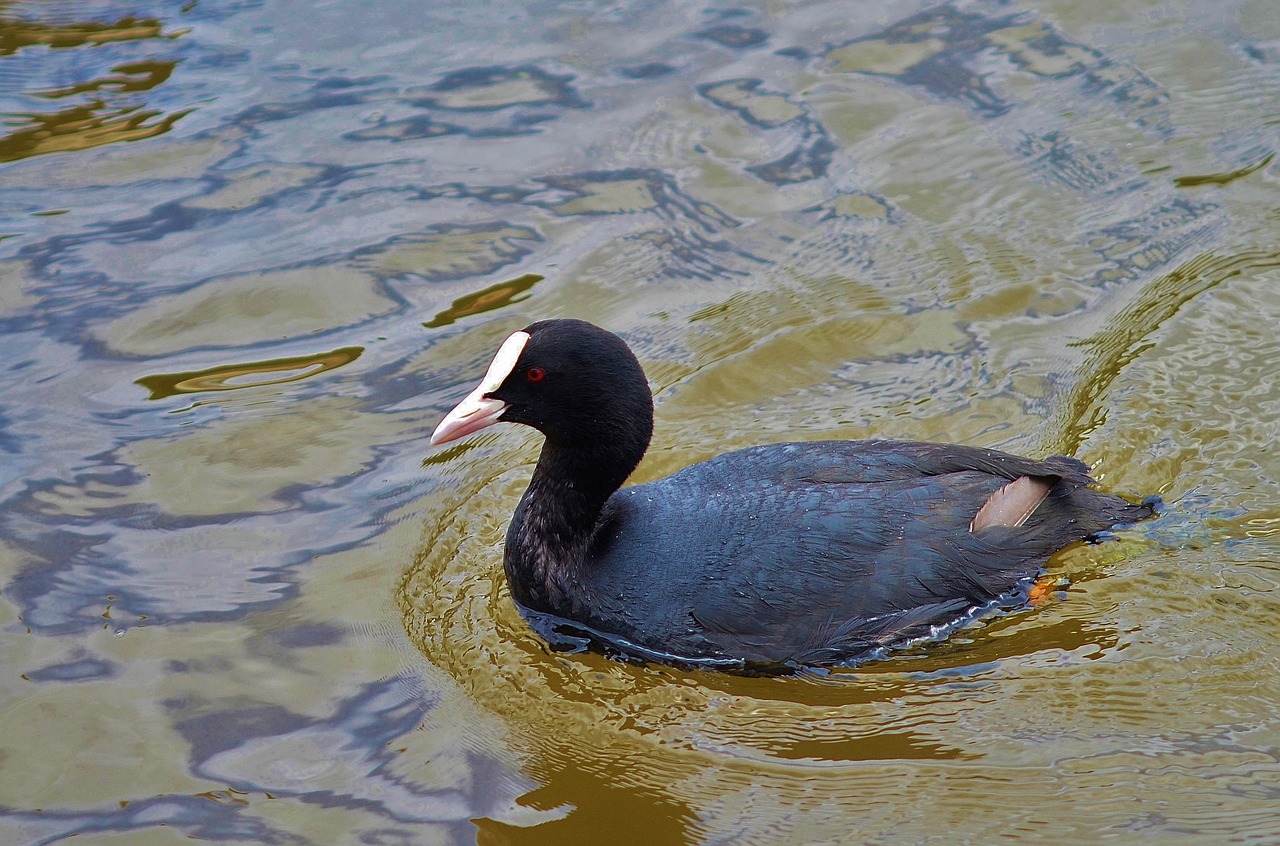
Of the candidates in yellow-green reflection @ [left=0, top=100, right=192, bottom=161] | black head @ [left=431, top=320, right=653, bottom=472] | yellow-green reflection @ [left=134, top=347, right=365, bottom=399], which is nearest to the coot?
black head @ [left=431, top=320, right=653, bottom=472]

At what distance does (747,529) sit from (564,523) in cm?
65

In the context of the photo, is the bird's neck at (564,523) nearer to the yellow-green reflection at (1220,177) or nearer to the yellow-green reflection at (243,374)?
the yellow-green reflection at (243,374)

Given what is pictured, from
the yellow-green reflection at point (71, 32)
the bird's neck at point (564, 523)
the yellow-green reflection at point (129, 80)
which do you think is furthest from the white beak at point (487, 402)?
the yellow-green reflection at point (71, 32)

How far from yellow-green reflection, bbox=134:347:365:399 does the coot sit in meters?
1.77

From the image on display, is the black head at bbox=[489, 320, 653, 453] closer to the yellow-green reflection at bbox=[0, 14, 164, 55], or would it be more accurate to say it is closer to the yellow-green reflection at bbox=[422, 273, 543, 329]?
the yellow-green reflection at bbox=[422, 273, 543, 329]

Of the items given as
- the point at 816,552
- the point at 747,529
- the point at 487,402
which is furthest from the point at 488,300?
the point at 816,552

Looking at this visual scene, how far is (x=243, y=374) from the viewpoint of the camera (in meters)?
5.83

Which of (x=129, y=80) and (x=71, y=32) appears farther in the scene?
(x=71, y=32)

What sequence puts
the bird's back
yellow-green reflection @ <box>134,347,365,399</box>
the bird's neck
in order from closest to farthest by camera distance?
the bird's back
the bird's neck
yellow-green reflection @ <box>134,347,365,399</box>

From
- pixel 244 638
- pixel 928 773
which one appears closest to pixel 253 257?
pixel 244 638

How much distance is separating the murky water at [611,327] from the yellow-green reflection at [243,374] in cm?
2

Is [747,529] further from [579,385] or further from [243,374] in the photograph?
[243,374]

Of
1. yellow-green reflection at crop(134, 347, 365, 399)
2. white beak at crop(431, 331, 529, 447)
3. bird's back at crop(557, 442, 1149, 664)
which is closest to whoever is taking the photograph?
bird's back at crop(557, 442, 1149, 664)

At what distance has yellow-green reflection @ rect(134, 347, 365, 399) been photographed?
571 cm
